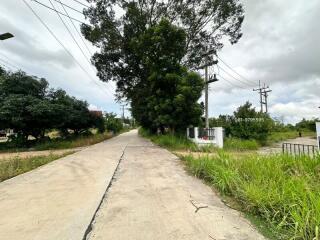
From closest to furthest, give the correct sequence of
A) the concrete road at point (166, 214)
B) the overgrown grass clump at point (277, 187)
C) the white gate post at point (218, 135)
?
the overgrown grass clump at point (277, 187), the concrete road at point (166, 214), the white gate post at point (218, 135)

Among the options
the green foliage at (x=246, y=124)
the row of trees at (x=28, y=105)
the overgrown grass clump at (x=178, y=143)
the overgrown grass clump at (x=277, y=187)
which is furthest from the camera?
the green foliage at (x=246, y=124)

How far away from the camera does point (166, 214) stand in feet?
13.7

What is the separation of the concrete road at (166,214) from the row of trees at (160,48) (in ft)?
31.7

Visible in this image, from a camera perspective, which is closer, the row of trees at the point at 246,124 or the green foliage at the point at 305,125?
the row of trees at the point at 246,124

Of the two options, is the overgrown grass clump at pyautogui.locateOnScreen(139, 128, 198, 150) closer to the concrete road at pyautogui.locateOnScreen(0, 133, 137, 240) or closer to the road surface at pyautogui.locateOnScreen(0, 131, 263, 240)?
the concrete road at pyautogui.locateOnScreen(0, 133, 137, 240)

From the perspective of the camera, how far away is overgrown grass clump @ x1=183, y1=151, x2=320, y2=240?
10.9 ft

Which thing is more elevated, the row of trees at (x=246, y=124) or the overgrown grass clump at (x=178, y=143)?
the row of trees at (x=246, y=124)

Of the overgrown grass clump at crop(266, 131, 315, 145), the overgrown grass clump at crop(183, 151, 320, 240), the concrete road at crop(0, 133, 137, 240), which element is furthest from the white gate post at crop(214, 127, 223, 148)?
the overgrown grass clump at crop(266, 131, 315, 145)

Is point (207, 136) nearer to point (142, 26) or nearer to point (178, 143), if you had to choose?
point (178, 143)

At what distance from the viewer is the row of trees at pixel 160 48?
16188mm

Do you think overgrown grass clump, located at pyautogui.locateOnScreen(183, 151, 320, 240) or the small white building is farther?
the small white building

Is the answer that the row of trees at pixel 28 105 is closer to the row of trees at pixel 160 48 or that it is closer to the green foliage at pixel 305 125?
the row of trees at pixel 160 48

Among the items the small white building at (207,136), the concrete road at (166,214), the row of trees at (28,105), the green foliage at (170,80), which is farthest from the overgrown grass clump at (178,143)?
the concrete road at (166,214)

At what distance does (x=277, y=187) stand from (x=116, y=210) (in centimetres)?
268
